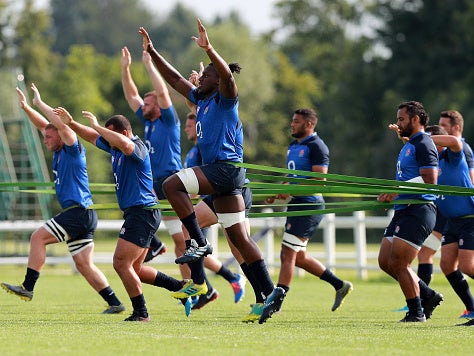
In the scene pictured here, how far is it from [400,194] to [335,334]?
7.21 ft

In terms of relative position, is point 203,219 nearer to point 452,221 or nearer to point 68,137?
point 68,137

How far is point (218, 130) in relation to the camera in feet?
33.7

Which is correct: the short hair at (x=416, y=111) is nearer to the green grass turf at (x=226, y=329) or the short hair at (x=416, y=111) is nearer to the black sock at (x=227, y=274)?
the green grass turf at (x=226, y=329)

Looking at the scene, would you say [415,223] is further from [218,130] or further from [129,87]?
[129,87]

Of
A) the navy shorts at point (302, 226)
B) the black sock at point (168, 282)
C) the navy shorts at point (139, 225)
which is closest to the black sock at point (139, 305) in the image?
the navy shorts at point (139, 225)

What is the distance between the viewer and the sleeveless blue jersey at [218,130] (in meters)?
10.2

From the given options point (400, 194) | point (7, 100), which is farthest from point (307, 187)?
point (7, 100)

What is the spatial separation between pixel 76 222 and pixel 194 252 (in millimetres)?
2922

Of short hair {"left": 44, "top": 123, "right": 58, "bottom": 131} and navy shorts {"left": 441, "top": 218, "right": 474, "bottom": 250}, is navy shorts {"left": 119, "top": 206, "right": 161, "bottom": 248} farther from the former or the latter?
navy shorts {"left": 441, "top": 218, "right": 474, "bottom": 250}

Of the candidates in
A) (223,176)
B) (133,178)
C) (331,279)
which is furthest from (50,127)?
(331,279)

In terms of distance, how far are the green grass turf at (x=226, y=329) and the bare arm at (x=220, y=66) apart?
2.29 metres

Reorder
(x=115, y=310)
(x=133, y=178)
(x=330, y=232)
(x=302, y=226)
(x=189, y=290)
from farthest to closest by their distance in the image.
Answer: (x=330, y=232) < (x=302, y=226) < (x=115, y=310) < (x=133, y=178) < (x=189, y=290)

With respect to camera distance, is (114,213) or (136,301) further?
(114,213)

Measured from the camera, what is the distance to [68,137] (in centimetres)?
1268
